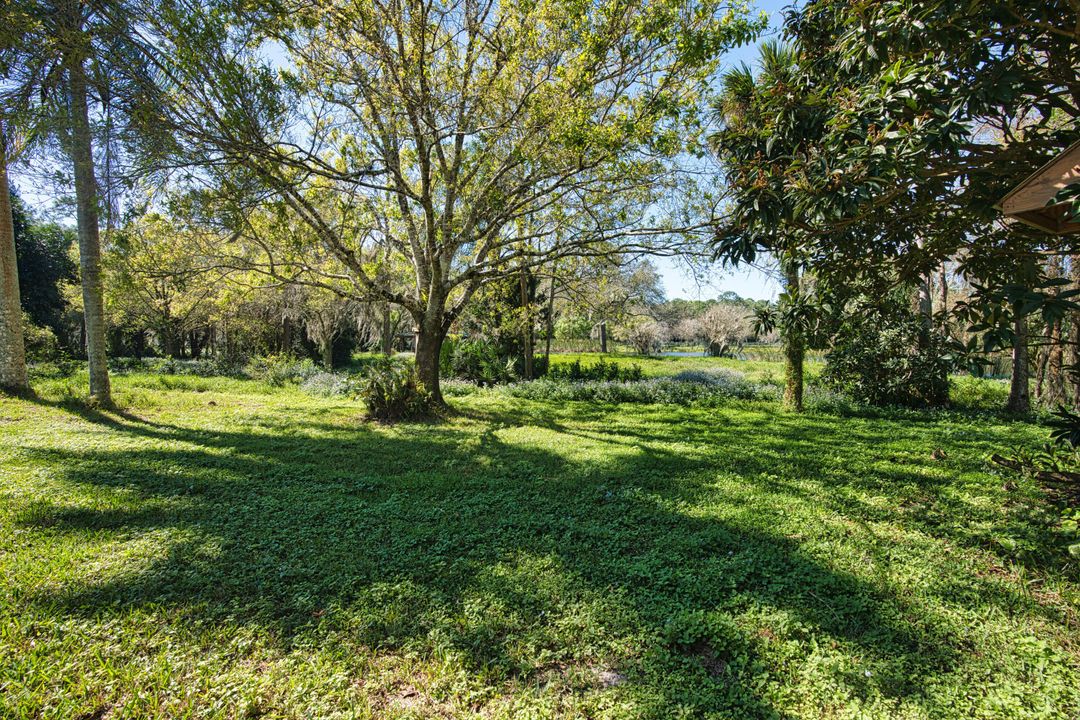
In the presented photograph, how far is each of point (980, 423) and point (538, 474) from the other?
28.5 ft

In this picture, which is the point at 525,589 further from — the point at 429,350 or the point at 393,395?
the point at 429,350

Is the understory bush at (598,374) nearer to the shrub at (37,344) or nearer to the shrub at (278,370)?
the shrub at (278,370)

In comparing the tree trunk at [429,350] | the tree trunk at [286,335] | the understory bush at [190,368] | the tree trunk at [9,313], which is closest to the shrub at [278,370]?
the understory bush at [190,368]

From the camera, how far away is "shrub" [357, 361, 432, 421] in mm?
8789

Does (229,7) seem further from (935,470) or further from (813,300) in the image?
(935,470)

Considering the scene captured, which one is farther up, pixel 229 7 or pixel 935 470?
pixel 229 7

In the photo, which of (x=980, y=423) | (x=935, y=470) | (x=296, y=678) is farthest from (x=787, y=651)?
(x=980, y=423)

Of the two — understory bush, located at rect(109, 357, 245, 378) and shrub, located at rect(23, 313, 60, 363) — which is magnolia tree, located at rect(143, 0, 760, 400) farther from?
shrub, located at rect(23, 313, 60, 363)

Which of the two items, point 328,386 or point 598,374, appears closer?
point 328,386

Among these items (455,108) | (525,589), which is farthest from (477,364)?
(525,589)

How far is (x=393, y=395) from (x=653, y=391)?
6.42 meters

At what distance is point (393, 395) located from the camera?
28.9 ft

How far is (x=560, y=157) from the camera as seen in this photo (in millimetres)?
7316

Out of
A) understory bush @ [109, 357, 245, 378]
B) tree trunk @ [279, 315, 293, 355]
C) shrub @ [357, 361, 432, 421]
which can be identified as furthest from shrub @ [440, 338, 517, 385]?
tree trunk @ [279, 315, 293, 355]
